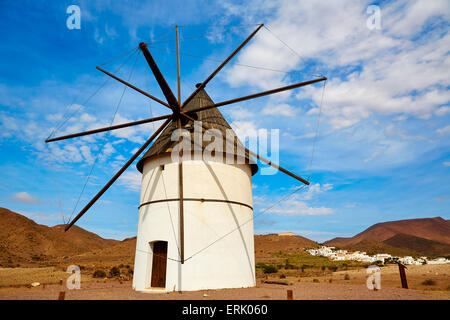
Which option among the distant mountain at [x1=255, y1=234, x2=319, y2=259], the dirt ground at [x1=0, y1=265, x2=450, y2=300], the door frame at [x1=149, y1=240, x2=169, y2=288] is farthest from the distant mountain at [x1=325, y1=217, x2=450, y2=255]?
the door frame at [x1=149, y1=240, x2=169, y2=288]

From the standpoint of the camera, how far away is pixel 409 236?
7094cm

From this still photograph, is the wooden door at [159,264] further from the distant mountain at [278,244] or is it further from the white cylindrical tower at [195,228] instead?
the distant mountain at [278,244]

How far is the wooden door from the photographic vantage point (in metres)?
10.3

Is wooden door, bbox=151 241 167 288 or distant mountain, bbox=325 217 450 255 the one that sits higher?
distant mountain, bbox=325 217 450 255

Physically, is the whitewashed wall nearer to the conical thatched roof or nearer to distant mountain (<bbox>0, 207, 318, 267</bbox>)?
the conical thatched roof

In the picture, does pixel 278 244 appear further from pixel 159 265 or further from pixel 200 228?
pixel 200 228

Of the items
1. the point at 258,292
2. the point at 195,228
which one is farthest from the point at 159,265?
the point at 258,292

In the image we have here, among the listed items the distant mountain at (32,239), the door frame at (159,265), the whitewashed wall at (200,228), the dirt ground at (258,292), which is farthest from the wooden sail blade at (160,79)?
the distant mountain at (32,239)

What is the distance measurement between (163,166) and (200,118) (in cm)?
273

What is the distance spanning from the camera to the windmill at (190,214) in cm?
975

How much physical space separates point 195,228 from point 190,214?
0.53 meters

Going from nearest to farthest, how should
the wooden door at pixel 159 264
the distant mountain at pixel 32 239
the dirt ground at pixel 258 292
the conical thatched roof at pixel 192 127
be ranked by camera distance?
1. the dirt ground at pixel 258 292
2. the wooden door at pixel 159 264
3. the conical thatched roof at pixel 192 127
4. the distant mountain at pixel 32 239
